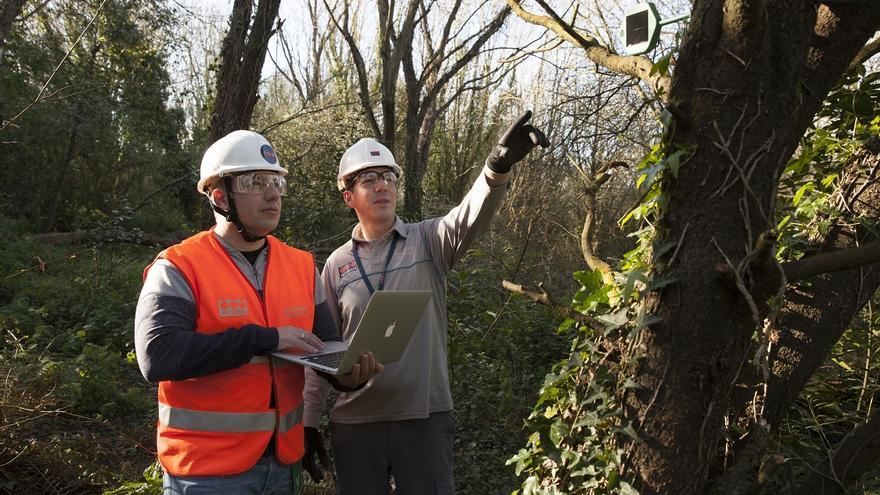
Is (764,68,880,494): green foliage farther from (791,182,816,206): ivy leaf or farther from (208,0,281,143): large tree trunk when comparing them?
(208,0,281,143): large tree trunk

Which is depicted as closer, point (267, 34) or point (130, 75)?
point (267, 34)

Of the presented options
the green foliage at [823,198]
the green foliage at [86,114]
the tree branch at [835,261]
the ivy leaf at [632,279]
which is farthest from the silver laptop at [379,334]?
the green foliage at [86,114]

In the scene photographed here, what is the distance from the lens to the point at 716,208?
2.00 m

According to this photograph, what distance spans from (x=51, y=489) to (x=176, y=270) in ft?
9.95

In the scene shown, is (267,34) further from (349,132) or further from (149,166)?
(149,166)

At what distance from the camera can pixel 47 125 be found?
1423cm

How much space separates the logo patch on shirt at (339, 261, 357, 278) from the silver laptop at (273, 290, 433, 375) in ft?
1.39

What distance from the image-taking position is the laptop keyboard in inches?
94.8

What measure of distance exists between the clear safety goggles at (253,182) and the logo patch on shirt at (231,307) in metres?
0.41

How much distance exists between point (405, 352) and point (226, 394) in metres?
0.76

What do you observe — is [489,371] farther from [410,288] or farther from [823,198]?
[823,198]

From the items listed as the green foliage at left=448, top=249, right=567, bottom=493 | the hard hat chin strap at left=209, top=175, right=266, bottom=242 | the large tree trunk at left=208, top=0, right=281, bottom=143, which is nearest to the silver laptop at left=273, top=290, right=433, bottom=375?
the hard hat chin strap at left=209, top=175, right=266, bottom=242

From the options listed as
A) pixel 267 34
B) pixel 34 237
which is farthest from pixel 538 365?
pixel 34 237

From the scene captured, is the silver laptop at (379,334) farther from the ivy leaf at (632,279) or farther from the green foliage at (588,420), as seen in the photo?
the ivy leaf at (632,279)
